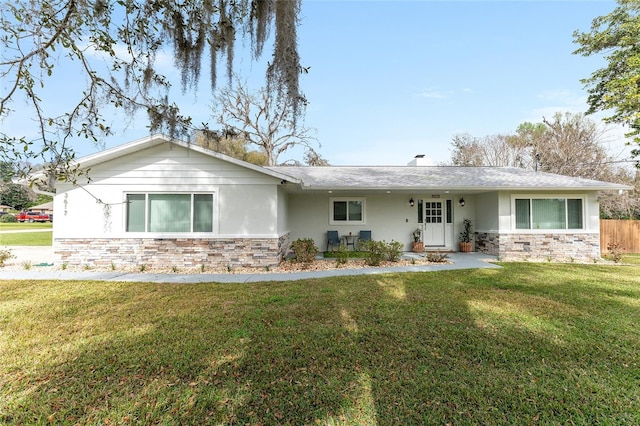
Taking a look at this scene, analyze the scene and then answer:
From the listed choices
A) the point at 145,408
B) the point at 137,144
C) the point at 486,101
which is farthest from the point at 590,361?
the point at 486,101

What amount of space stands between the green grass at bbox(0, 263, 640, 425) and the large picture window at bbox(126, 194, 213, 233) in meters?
2.80

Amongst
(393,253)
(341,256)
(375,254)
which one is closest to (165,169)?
(341,256)

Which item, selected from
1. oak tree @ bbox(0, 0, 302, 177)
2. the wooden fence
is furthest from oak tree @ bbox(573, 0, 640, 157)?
oak tree @ bbox(0, 0, 302, 177)

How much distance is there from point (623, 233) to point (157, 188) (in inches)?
684

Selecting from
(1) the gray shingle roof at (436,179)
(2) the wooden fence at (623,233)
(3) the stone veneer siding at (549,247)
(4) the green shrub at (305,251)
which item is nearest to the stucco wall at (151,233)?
(4) the green shrub at (305,251)

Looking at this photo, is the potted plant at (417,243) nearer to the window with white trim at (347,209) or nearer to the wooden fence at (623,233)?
the window with white trim at (347,209)

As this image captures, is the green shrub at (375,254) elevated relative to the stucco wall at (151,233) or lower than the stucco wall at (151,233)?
lower

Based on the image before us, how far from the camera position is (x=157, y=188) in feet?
27.2

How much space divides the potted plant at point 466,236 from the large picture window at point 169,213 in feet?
29.8

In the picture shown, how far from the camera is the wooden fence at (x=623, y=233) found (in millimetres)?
12104

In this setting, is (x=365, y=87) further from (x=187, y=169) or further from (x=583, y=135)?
(x=583, y=135)

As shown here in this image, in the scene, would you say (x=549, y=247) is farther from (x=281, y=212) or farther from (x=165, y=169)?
(x=165, y=169)

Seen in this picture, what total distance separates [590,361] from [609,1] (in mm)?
18757

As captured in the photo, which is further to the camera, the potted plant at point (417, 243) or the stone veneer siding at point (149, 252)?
the potted plant at point (417, 243)
